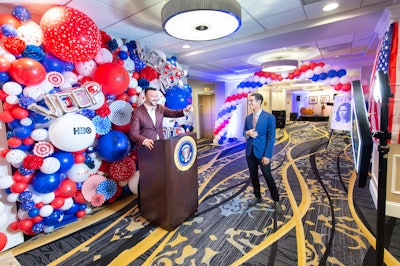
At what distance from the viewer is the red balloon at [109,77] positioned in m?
2.65

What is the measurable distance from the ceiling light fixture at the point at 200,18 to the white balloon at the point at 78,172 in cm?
198

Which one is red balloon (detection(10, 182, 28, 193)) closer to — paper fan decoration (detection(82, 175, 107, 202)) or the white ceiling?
paper fan decoration (detection(82, 175, 107, 202))

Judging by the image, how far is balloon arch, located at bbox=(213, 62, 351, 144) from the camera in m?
4.58

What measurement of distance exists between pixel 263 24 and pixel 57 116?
10.1 feet

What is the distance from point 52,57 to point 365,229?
3960mm

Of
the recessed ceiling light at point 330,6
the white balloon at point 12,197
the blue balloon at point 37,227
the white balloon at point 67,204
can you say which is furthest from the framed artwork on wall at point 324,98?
the white balloon at point 12,197

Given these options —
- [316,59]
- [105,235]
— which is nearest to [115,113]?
[105,235]

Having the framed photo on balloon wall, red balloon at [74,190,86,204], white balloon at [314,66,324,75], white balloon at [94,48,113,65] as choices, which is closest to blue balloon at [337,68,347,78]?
white balloon at [314,66,324,75]

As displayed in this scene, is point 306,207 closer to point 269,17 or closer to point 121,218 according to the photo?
point 121,218

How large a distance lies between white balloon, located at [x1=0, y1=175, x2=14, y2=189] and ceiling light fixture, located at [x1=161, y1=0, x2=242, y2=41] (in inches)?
88.6

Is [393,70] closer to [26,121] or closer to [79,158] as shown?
[79,158]

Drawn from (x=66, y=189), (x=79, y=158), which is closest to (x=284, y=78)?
(x=79, y=158)

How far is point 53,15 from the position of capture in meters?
2.10

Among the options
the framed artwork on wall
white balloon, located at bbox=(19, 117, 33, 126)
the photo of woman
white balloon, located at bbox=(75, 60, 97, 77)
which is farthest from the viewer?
the framed artwork on wall
